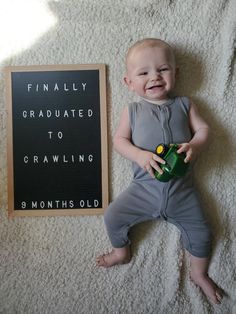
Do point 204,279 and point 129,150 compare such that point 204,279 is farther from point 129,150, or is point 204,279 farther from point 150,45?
point 150,45

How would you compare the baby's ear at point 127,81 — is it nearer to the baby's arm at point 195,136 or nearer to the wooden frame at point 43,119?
the wooden frame at point 43,119

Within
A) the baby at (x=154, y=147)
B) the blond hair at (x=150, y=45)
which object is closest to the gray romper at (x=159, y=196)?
the baby at (x=154, y=147)

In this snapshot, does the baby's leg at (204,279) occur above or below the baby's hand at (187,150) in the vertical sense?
below

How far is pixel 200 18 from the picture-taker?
813mm

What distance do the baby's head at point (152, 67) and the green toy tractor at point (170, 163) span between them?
0.50 feet

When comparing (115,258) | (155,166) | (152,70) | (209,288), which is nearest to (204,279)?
(209,288)

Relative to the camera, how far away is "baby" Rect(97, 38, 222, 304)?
0.75 metres

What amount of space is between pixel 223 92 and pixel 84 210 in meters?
0.47

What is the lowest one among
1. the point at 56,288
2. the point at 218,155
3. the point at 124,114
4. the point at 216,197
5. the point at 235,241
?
the point at 56,288

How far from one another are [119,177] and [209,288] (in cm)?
36

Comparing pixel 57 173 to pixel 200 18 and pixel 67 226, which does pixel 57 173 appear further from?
pixel 200 18

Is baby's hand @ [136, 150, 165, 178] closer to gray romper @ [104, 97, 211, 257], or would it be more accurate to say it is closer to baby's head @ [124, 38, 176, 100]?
gray romper @ [104, 97, 211, 257]

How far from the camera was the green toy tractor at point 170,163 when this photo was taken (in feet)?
2.16

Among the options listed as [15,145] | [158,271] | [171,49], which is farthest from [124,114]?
[158,271]
